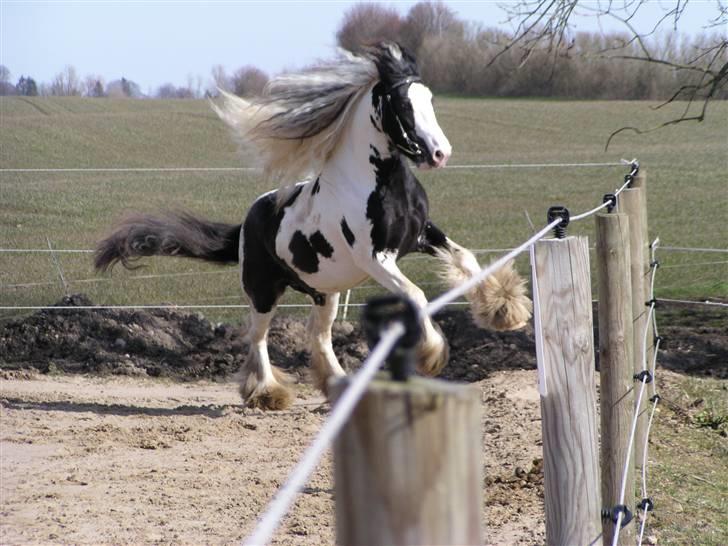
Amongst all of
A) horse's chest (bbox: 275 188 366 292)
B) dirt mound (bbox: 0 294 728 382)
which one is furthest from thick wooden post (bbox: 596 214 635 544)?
dirt mound (bbox: 0 294 728 382)

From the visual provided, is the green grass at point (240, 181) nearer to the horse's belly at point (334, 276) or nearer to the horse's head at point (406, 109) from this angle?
the horse's belly at point (334, 276)

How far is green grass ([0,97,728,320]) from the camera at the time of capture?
39.6ft

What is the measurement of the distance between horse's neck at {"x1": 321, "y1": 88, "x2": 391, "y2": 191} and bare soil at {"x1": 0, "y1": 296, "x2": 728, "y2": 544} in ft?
5.72

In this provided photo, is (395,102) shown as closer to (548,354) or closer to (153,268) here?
(548,354)

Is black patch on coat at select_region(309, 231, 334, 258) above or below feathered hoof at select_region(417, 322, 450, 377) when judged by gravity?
above

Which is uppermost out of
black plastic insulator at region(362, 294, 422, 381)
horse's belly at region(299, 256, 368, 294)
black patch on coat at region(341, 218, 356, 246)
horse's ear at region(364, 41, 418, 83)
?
horse's ear at region(364, 41, 418, 83)

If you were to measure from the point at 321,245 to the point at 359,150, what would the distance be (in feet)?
2.35

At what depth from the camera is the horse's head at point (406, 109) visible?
5707 mm

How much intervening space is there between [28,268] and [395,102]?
723 cm

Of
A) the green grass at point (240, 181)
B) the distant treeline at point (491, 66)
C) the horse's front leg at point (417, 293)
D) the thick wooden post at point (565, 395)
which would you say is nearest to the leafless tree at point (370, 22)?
the distant treeline at point (491, 66)

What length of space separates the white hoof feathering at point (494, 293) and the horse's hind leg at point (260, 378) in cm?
174

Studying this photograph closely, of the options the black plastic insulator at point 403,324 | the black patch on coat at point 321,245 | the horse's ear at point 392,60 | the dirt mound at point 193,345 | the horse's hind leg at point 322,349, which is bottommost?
the dirt mound at point 193,345

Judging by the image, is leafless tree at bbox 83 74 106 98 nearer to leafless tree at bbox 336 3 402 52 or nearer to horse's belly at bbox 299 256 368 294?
leafless tree at bbox 336 3 402 52

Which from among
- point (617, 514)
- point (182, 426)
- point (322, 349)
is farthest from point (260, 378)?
point (617, 514)
